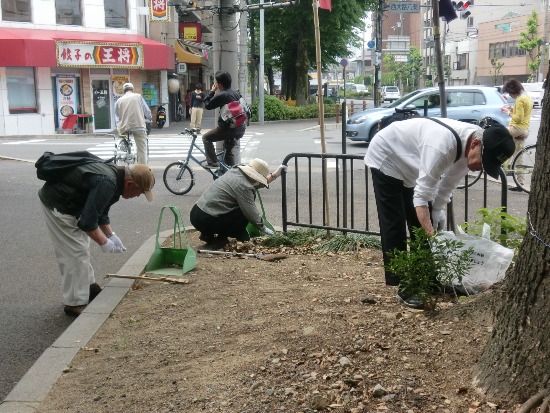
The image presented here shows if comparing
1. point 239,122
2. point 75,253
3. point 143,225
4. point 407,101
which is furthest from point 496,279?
point 407,101

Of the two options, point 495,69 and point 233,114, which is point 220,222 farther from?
point 495,69

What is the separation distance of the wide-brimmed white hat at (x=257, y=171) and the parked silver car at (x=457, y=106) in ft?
43.4

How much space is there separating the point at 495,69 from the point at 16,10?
58.0m

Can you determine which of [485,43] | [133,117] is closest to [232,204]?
[133,117]

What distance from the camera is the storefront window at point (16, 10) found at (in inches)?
1135

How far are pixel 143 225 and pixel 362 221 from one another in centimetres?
297

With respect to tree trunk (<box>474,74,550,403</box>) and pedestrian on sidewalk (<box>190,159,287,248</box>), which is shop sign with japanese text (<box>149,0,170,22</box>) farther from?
tree trunk (<box>474,74,550,403</box>)

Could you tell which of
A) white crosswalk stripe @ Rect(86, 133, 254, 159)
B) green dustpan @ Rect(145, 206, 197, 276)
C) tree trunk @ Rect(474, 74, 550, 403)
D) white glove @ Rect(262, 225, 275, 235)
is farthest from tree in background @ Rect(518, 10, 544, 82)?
tree trunk @ Rect(474, 74, 550, 403)

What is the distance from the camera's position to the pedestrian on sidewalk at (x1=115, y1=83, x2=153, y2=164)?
594 inches

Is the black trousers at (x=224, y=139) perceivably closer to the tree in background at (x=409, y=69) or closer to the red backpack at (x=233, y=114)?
the red backpack at (x=233, y=114)

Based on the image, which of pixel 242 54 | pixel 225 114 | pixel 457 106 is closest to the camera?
pixel 225 114

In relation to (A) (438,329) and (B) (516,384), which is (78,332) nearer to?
(A) (438,329)

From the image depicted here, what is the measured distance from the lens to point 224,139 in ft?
37.3

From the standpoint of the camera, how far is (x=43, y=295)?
649cm
